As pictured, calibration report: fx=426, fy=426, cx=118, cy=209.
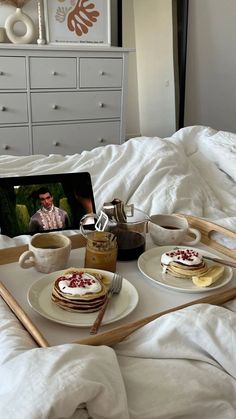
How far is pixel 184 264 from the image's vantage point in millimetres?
946

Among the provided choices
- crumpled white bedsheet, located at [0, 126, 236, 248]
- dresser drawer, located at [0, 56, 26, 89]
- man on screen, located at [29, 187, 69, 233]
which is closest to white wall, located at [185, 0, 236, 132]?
dresser drawer, located at [0, 56, 26, 89]

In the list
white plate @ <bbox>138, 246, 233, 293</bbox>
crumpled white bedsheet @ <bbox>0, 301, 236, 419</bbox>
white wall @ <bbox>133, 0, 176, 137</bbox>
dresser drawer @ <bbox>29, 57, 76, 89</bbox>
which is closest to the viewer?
crumpled white bedsheet @ <bbox>0, 301, 236, 419</bbox>

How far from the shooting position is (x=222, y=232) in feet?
3.88

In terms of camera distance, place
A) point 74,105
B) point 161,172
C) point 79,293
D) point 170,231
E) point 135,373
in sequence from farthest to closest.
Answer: point 74,105 → point 161,172 → point 170,231 → point 79,293 → point 135,373

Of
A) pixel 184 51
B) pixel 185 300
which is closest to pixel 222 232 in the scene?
pixel 185 300

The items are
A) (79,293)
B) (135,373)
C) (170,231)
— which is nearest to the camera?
(135,373)

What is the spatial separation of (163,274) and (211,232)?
0.96ft

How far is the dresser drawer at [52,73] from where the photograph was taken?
288cm

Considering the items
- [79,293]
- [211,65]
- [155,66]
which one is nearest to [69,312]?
[79,293]

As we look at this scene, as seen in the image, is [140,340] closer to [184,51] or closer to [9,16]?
[9,16]

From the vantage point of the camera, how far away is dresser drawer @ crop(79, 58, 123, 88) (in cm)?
306

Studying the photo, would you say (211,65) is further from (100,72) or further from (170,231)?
(170,231)

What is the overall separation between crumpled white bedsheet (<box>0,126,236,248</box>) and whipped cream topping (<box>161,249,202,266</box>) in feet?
1.02

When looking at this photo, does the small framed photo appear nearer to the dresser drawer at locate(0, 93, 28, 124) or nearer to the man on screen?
the dresser drawer at locate(0, 93, 28, 124)
